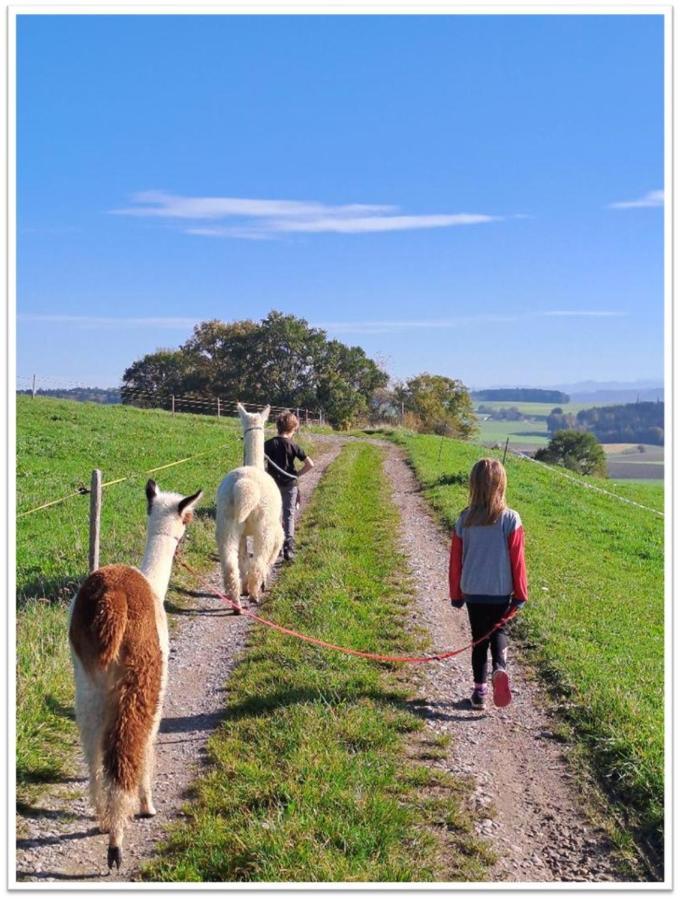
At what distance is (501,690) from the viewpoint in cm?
534

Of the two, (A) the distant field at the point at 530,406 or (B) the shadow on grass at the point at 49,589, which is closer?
(B) the shadow on grass at the point at 49,589

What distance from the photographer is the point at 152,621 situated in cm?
400

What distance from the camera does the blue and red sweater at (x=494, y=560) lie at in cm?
538

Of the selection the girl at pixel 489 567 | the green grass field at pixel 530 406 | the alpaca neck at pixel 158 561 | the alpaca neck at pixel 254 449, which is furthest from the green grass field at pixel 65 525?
the green grass field at pixel 530 406

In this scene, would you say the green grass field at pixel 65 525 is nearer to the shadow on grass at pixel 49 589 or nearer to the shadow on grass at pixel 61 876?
the shadow on grass at pixel 49 589

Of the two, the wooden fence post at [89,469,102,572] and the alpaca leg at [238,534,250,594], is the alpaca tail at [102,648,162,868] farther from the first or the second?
the alpaca leg at [238,534,250,594]

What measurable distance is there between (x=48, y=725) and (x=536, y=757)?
3.18 m

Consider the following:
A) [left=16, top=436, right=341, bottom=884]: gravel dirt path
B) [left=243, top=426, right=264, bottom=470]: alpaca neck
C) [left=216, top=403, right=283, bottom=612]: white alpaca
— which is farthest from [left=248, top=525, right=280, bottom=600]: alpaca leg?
[left=243, top=426, right=264, bottom=470]: alpaca neck

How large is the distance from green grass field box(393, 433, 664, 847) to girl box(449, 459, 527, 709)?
0.62 metres

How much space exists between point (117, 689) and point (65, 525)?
818cm

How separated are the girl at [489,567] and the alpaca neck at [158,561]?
2025 millimetres

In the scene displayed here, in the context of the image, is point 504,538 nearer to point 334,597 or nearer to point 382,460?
point 334,597

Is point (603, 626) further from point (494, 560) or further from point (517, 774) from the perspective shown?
point (517, 774)

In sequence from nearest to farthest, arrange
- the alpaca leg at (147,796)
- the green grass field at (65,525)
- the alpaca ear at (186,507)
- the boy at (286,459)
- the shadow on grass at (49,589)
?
the alpaca leg at (147,796) < the alpaca ear at (186,507) < the green grass field at (65,525) < the shadow on grass at (49,589) < the boy at (286,459)
